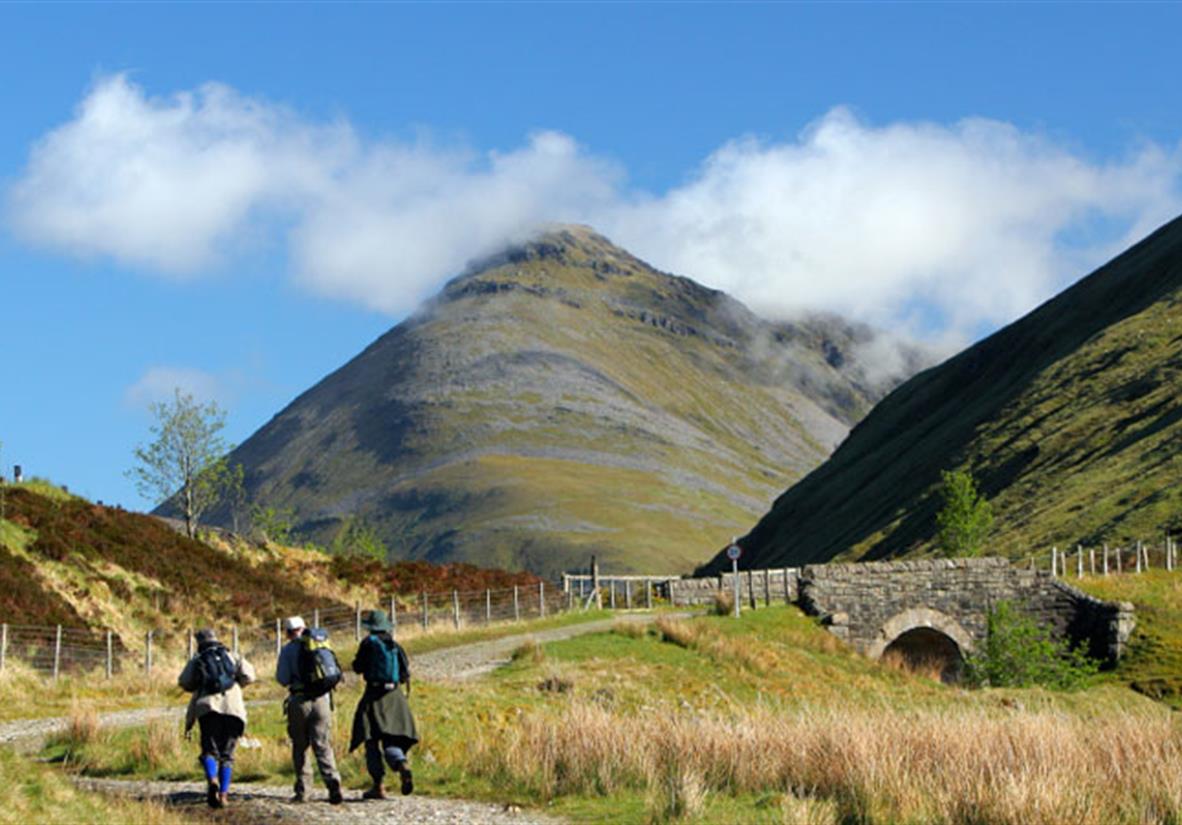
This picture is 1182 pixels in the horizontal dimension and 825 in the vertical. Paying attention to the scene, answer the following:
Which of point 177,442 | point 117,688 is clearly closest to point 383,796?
point 117,688

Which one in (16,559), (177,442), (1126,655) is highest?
(177,442)

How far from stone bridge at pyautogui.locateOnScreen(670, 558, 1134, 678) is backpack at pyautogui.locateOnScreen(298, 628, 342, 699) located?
37376 millimetres

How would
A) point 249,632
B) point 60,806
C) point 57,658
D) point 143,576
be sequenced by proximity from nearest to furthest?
point 60,806, point 57,658, point 249,632, point 143,576

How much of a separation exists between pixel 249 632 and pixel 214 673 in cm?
2827

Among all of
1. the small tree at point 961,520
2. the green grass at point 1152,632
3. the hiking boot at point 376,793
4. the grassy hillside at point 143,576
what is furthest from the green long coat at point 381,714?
the small tree at point 961,520

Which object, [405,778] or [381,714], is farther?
[405,778]

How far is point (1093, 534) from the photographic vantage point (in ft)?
262

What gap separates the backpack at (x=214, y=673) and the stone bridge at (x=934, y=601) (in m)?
37.6

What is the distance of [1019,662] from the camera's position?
49.8 metres

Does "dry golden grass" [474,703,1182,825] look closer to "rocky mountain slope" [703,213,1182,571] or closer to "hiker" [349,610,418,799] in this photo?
"hiker" [349,610,418,799]

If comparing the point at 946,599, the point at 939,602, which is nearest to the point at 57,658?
the point at 939,602

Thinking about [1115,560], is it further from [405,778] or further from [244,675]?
[244,675]

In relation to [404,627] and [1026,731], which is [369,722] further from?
[404,627]

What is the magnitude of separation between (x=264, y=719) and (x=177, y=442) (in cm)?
5424
